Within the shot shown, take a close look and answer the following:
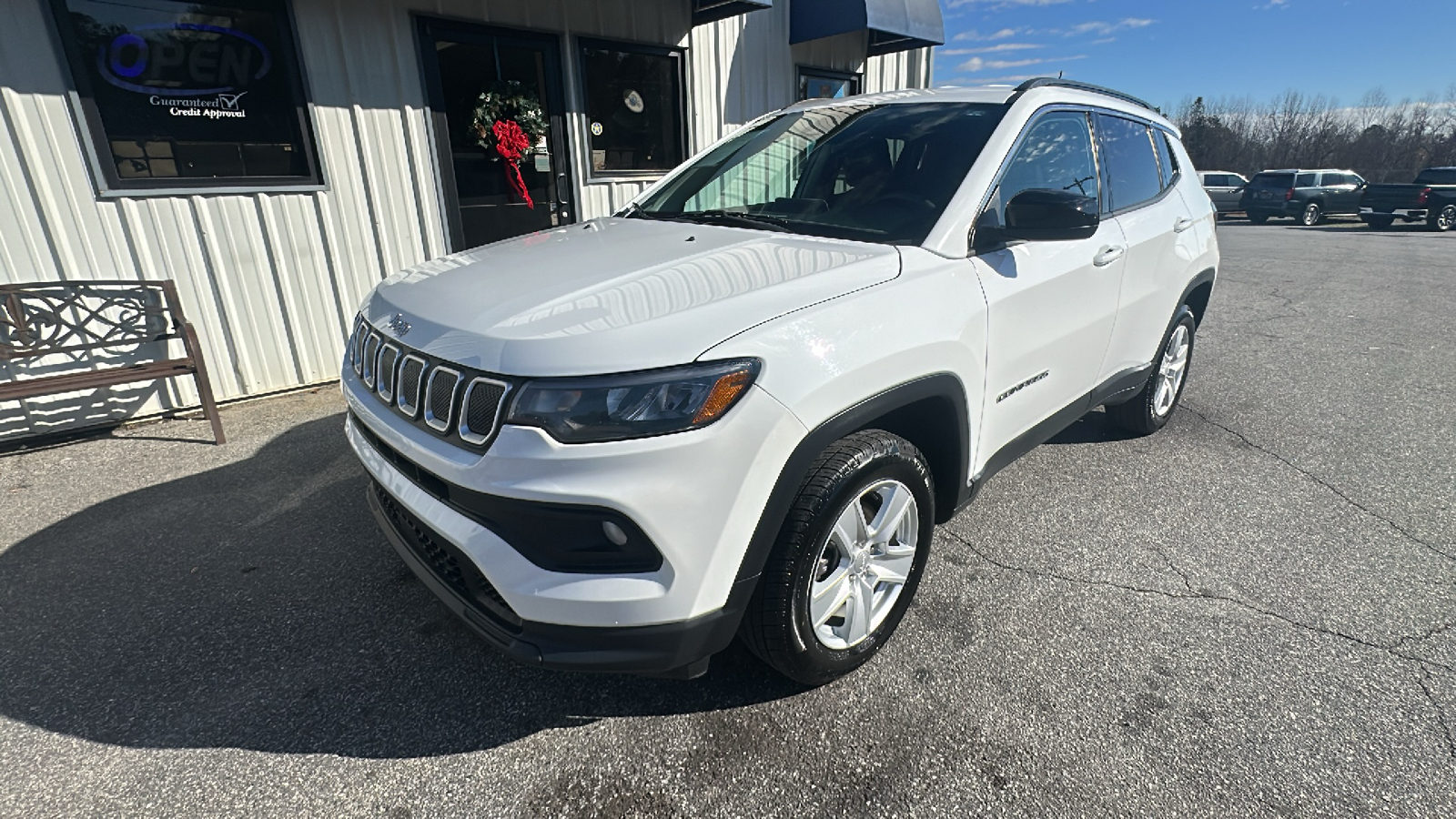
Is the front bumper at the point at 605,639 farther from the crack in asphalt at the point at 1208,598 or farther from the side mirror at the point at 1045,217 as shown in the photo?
the crack in asphalt at the point at 1208,598

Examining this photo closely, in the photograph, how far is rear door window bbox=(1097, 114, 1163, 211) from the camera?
3.19 meters

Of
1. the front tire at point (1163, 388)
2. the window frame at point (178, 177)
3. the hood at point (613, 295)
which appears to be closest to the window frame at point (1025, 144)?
the hood at point (613, 295)

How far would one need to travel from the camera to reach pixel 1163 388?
4.11 metres

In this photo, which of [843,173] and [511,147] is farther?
[511,147]

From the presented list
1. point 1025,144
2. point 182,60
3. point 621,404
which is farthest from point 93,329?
point 1025,144

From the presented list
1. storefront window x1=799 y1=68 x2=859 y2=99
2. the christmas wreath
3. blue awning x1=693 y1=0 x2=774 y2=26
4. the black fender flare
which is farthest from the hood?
storefront window x1=799 y1=68 x2=859 y2=99

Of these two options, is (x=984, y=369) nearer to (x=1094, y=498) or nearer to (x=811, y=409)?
(x=811, y=409)

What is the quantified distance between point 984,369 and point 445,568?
179cm

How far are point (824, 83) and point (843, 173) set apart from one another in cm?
679

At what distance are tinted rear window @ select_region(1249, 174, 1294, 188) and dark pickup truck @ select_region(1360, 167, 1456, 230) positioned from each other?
8.43 ft

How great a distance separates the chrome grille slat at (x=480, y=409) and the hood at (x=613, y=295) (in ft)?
0.14

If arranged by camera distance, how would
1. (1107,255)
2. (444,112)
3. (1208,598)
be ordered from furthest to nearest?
(444,112) < (1107,255) < (1208,598)

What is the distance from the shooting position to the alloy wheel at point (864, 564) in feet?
6.65

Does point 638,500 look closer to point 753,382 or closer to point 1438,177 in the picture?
point 753,382
